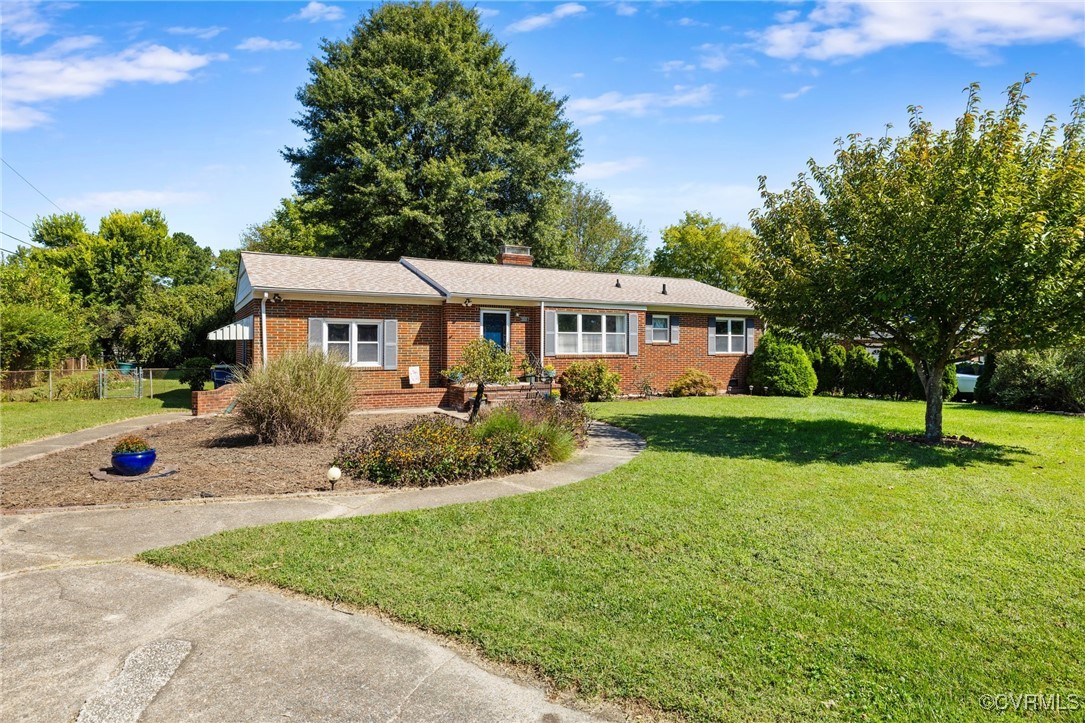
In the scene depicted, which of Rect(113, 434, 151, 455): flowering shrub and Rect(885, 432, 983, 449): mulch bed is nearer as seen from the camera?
Rect(113, 434, 151, 455): flowering shrub

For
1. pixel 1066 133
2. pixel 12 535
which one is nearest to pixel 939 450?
pixel 1066 133

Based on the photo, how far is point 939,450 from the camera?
940 centimetres

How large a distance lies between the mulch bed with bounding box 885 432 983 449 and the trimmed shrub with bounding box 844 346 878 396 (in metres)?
A: 10.0

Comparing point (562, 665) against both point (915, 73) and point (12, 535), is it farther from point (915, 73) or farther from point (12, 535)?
point (915, 73)

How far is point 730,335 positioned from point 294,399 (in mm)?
16274

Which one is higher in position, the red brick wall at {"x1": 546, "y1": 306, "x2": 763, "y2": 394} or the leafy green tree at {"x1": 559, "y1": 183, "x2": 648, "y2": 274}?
the leafy green tree at {"x1": 559, "y1": 183, "x2": 648, "y2": 274}

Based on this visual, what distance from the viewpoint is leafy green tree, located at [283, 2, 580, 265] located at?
26.3m

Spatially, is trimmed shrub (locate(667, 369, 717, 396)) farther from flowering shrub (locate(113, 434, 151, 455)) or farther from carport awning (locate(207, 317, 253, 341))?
flowering shrub (locate(113, 434, 151, 455))

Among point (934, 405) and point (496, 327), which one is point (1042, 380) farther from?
point (496, 327)

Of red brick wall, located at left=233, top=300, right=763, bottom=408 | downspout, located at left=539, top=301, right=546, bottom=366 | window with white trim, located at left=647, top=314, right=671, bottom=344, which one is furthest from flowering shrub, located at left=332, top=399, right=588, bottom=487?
window with white trim, located at left=647, top=314, right=671, bottom=344

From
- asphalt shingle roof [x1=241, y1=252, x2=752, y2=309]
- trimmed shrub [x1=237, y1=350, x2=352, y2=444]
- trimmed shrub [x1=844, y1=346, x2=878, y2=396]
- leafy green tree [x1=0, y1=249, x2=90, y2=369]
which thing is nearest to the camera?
trimmed shrub [x1=237, y1=350, x2=352, y2=444]

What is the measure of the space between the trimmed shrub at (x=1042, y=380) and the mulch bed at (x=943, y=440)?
5.78m

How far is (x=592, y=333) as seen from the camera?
18469mm

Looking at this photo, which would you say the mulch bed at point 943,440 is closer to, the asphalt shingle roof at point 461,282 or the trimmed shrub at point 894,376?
the asphalt shingle roof at point 461,282
